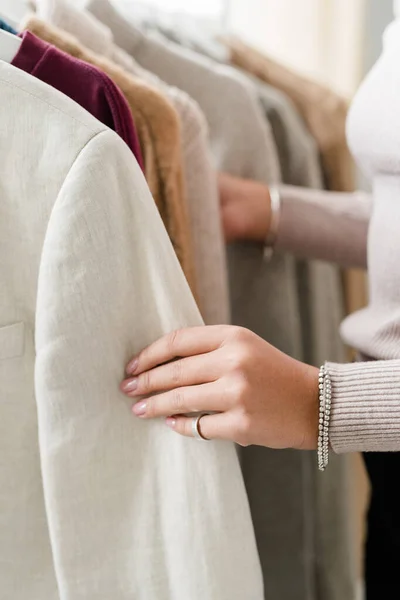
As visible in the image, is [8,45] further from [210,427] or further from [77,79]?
[210,427]

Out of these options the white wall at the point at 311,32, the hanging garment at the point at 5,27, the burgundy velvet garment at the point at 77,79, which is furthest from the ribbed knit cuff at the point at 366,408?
the white wall at the point at 311,32

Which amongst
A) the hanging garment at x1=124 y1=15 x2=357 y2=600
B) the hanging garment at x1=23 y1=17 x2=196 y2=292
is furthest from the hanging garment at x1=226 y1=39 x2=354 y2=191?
the hanging garment at x1=23 y1=17 x2=196 y2=292

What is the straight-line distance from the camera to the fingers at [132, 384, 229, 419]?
0.51 metres

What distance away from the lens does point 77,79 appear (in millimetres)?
522

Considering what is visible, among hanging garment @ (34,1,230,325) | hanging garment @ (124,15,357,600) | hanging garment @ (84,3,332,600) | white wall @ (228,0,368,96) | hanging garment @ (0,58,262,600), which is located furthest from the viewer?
white wall @ (228,0,368,96)

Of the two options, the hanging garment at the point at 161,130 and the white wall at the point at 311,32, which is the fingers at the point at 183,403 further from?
the white wall at the point at 311,32

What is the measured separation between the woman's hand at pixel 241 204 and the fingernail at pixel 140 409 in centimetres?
32

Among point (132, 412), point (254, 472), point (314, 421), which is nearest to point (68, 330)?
point (132, 412)

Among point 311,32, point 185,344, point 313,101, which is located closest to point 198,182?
point 185,344

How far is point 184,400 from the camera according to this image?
20.3 inches

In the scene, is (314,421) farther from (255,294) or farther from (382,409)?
(255,294)

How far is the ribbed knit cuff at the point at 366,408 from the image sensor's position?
0.53 metres

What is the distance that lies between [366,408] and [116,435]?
0.21 meters

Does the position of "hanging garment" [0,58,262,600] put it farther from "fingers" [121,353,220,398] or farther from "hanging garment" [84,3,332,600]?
"hanging garment" [84,3,332,600]
